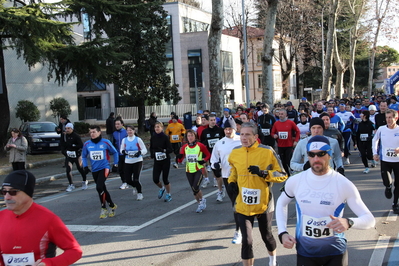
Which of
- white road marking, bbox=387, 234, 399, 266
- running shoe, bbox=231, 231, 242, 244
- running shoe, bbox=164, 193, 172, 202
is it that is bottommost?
running shoe, bbox=164, 193, 172, 202

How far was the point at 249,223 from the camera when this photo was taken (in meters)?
5.15

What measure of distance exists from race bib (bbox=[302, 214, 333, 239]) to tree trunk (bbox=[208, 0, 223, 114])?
19.1m

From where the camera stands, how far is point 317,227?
3588mm

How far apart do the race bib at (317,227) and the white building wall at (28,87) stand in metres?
26.7

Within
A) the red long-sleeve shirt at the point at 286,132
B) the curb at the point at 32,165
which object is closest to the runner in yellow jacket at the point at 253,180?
the red long-sleeve shirt at the point at 286,132

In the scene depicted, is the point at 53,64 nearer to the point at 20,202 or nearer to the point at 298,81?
the point at 20,202

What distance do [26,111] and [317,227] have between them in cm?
2613

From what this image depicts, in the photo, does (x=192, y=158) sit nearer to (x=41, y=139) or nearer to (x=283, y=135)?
(x=283, y=135)

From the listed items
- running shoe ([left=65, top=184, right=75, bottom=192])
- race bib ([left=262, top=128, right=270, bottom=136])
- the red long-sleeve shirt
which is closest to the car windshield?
Result: running shoe ([left=65, top=184, right=75, bottom=192])

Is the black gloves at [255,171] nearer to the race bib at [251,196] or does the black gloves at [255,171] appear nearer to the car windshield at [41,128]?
the race bib at [251,196]

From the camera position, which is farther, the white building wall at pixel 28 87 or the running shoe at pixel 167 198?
the white building wall at pixel 28 87

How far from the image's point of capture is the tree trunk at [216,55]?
21656mm

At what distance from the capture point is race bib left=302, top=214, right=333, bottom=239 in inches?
140

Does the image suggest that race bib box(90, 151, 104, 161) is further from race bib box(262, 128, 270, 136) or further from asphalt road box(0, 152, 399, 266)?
race bib box(262, 128, 270, 136)
